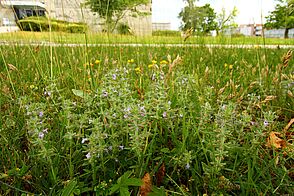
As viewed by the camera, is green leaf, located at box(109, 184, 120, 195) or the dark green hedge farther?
the dark green hedge

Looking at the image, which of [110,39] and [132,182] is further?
[110,39]

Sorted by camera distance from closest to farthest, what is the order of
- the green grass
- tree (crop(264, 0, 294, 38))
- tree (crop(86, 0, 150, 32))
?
tree (crop(264, 0, 294, 38)) < tree (crop(86, 0, 150, 32)) < the green grass

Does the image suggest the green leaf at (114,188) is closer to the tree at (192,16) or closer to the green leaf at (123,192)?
the green leaf at (123,192)

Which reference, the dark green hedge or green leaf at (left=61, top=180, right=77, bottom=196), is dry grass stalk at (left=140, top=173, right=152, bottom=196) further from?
the dark green hedge

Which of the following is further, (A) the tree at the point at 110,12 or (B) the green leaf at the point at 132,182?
(A) the tree at the point at 110,12

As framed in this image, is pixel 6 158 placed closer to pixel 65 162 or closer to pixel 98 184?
pixel 65 162

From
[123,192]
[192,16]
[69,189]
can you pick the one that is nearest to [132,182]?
[123,192]

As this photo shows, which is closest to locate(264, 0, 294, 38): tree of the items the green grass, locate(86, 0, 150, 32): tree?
the green grass

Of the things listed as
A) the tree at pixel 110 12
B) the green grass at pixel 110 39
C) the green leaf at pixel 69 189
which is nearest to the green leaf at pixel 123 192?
the green leaf at pixel 69 189

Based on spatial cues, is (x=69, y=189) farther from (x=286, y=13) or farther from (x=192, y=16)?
(x=192, y=16)

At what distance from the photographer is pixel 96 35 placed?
110 inches

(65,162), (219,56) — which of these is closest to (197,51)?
(219,56)

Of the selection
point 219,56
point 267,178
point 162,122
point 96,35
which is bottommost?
point 267,178

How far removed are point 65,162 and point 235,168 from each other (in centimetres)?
53
